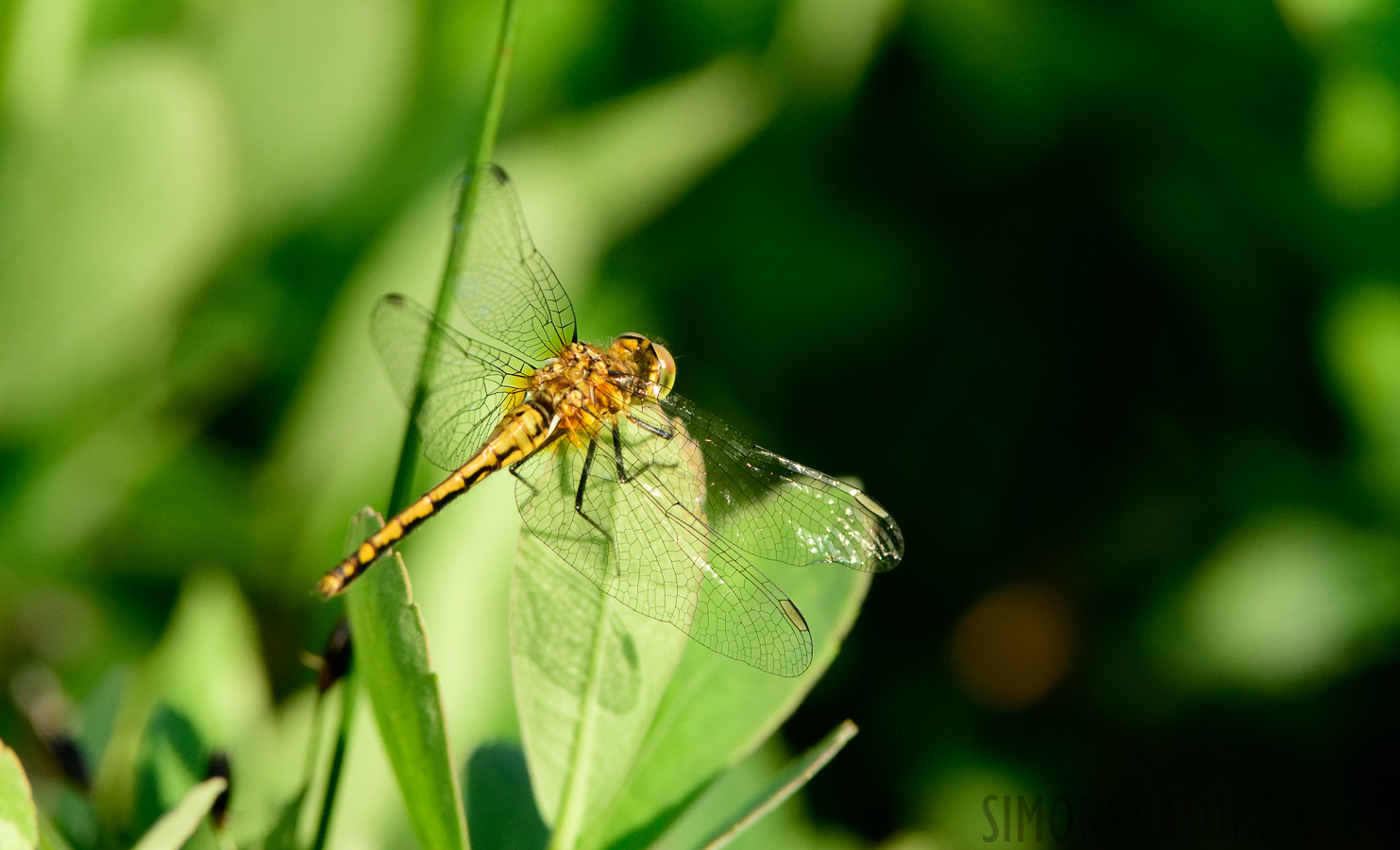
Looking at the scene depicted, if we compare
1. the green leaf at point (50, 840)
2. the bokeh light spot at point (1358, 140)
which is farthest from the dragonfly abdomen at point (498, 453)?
the bokeh light spot at point (1358, 140)

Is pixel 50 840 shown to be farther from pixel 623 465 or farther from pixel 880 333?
pixel 880 333

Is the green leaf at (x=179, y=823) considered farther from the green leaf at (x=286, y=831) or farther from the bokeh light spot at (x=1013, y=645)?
the bokeh light spot at (x=1013, y=645)

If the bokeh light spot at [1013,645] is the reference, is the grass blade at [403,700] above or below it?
above

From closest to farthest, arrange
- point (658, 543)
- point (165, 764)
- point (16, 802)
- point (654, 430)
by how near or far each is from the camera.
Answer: point (16, 802)
point (165, 764)
point (658, 543)
point (654, 430)

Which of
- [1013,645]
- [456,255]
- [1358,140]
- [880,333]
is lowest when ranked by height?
[1013,645]

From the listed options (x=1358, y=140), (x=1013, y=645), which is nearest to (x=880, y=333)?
(x=1013, y=645)

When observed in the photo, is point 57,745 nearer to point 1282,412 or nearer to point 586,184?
point 586,184
